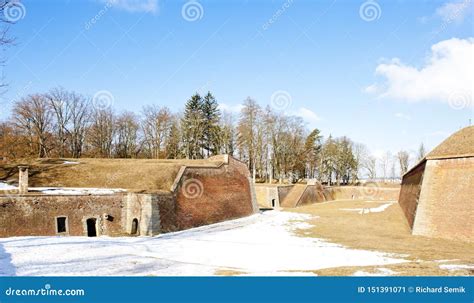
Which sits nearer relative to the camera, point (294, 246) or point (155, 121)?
point (294, 246)

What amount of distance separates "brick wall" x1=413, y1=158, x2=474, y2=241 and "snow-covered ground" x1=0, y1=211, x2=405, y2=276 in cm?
702

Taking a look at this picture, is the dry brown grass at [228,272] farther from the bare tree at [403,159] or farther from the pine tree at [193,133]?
the bare tree at [403,159]

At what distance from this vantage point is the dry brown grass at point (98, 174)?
25766mm

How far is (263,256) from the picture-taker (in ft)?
48.8

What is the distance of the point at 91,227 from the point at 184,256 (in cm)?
1033

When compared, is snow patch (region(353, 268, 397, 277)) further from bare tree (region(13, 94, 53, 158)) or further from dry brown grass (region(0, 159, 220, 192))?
bare tree (region(13, 94, 53, 158))

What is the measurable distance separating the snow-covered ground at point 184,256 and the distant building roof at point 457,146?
10148 millimetres

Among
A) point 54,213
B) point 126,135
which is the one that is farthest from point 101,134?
point 54,213

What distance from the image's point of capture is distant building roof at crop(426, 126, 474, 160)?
2180cm

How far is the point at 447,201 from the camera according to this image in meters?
21.2

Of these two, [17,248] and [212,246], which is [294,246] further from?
[17,248]

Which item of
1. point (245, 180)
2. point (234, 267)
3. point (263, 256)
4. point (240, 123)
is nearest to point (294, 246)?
point (263, 256)
